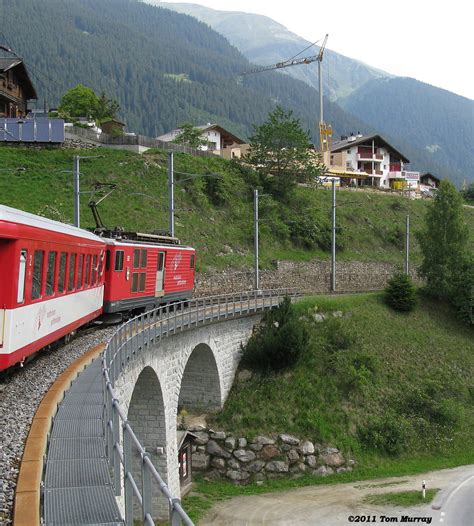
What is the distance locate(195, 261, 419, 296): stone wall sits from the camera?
157 ft

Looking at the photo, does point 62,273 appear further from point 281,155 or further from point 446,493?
point 281,155

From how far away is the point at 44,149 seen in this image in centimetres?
5616

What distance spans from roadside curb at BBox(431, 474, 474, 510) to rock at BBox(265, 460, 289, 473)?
21.8 feet

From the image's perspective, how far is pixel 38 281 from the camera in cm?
1472

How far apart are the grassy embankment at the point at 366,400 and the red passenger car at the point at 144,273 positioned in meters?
6.50

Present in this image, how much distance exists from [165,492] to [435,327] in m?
41.9

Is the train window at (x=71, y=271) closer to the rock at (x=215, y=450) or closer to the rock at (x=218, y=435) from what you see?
the rock at (x=215, y=450)

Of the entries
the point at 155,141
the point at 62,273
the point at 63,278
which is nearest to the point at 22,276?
the point at 62,273

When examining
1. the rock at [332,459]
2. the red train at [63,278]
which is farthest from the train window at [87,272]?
the rock at [332,459]

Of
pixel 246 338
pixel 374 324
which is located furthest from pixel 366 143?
pixel 246 338

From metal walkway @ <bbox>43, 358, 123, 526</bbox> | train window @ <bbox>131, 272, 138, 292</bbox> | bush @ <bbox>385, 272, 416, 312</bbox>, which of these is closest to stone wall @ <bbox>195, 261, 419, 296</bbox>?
bush @ <bbox>385, 272, 416, 312</bbox>

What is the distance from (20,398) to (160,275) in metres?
18.3

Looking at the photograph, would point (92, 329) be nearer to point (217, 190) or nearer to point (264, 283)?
point (264, 283)

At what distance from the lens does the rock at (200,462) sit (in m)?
31.4
